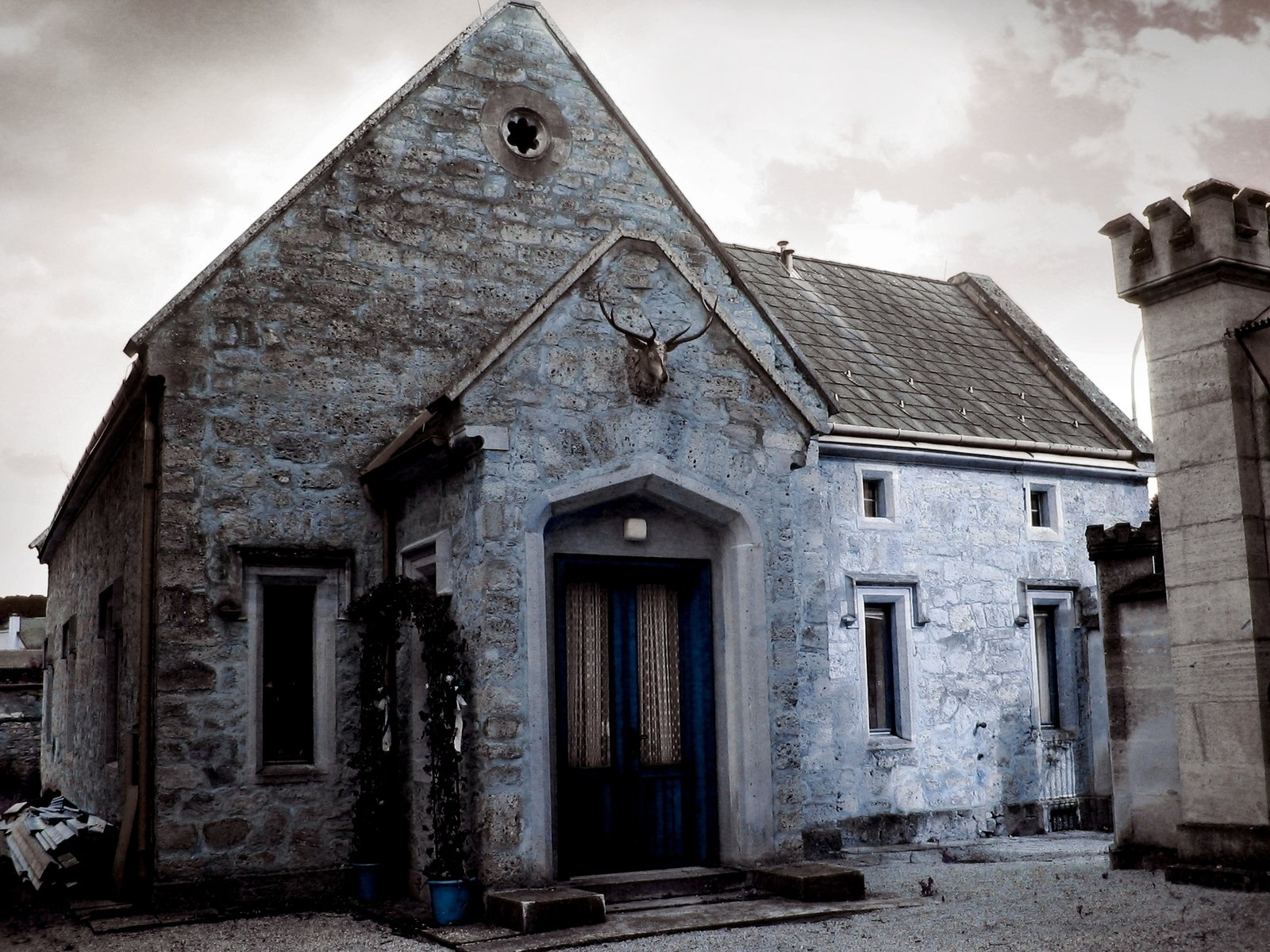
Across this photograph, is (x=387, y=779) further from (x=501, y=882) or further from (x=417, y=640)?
(x=501, y=882)

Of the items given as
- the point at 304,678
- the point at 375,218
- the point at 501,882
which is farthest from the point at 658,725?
the point at 375,218

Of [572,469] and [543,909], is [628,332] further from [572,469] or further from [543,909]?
[543,909]

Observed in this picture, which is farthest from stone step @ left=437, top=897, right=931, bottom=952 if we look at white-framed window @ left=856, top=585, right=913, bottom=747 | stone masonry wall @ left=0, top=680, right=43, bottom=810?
stone masonry wall @ left=0, top=680, right=43, bottom=810

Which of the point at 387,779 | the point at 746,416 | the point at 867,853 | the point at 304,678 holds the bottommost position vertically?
the point at 867,853

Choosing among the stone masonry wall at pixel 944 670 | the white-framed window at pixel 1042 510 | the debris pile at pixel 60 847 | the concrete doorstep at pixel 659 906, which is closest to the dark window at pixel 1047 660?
the stone masonry wall at pixel 944 670

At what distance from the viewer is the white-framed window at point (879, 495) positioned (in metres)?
15.3

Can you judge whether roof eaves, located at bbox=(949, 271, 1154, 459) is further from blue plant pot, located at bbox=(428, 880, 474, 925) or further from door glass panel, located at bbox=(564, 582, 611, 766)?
blue plant pot, located at bbox=(428, 880, 474, 925)

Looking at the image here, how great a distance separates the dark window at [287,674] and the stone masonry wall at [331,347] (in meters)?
0.31

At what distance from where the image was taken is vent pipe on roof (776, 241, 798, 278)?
18.6 metres

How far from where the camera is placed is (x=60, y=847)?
11422 mm

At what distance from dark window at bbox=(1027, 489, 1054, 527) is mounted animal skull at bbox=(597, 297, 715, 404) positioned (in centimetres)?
803

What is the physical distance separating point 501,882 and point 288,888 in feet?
7.72

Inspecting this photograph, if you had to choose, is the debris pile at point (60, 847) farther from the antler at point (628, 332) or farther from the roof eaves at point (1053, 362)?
the roof eaves at point (1053, 362)

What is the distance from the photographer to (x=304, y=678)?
11156mm
